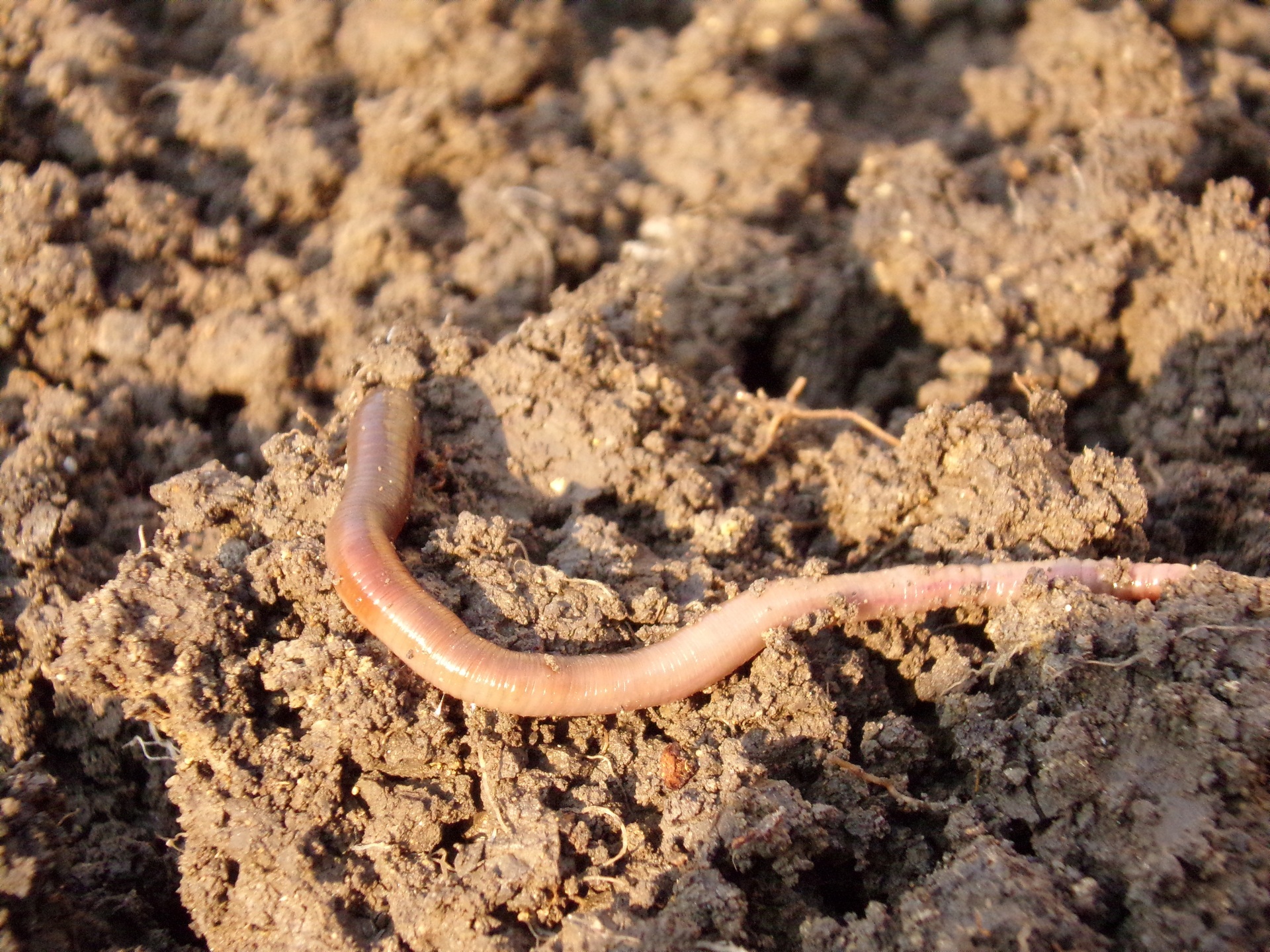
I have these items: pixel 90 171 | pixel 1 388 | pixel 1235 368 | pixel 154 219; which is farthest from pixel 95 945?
pixel 1235 368

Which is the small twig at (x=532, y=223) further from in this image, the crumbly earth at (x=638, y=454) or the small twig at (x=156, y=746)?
the small twig at (x=156, y=746)

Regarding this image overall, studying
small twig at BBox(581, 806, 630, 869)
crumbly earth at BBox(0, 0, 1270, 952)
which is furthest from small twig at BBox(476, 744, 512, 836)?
small twig at BBox(581, 806, 630, 869)

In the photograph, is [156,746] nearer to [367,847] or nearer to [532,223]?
[367,847]

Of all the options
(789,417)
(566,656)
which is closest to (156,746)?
(566,656)

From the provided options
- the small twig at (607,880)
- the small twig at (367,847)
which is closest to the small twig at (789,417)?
the small twig at (607,880)

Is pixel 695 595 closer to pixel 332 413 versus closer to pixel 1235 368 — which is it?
pixel 332 413

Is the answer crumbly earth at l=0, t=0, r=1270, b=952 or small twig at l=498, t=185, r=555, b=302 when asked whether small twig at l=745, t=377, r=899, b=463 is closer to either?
crumbly earth at l=0, t=0, r=1270, b=952
